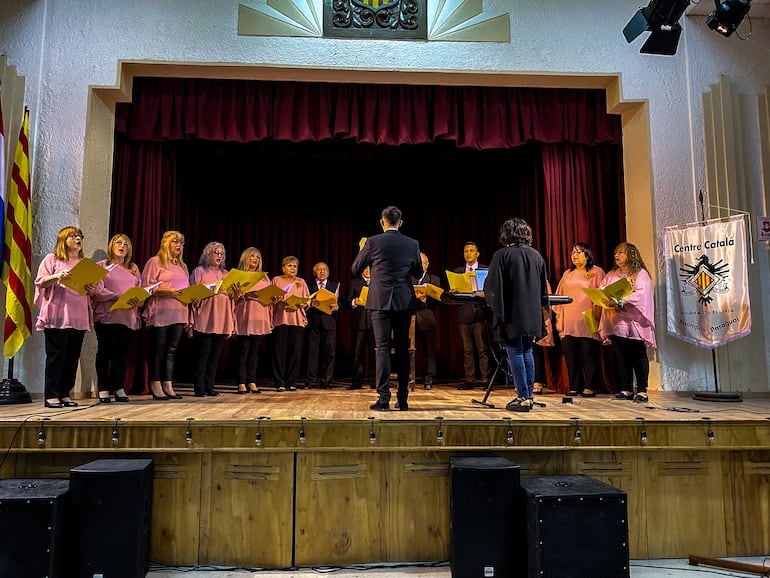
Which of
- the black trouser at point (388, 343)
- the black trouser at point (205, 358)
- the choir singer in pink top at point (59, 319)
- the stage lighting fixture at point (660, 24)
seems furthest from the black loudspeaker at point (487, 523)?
the stage lighting fixture at point (660, 24)

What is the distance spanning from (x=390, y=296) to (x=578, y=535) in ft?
5.70

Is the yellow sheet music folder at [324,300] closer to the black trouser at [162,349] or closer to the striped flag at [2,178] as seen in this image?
the black trouser at [162,349]

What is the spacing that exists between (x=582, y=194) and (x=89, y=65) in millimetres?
5131

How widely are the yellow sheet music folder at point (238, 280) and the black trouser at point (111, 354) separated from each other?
0.78 meters

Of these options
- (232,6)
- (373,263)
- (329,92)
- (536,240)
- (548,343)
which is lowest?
(548,343)

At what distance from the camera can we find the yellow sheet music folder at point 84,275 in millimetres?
3673

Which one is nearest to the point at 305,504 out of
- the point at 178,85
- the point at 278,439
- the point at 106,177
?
the point at 278,439

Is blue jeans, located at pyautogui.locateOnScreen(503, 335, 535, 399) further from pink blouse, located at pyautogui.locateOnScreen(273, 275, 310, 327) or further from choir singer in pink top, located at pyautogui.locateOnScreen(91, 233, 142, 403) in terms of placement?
choir singer in pink top, located at pyautogui.locateOnScreen(91, 233, 142, 403)

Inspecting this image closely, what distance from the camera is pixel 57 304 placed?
3.86 metres

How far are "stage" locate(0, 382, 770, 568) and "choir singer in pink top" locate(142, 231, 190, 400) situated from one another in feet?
4.58

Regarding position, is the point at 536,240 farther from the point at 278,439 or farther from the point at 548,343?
the point at 278,439

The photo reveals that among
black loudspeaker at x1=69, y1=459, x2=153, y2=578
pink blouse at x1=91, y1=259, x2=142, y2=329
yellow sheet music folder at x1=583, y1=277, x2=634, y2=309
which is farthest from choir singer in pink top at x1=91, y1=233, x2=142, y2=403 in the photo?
yellow sheet music folder at x1=583, y1=277, x2=634, y2=309

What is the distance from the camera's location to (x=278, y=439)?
305cm

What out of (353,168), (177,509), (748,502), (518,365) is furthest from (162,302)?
(748,502)
